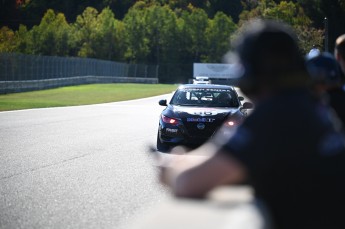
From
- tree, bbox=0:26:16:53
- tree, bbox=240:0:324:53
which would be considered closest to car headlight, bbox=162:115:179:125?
tree, bbox=240:0:324:53

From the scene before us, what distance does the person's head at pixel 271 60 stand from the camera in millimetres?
2441

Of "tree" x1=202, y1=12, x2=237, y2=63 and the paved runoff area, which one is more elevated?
the paved runoff area

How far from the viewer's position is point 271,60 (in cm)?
245

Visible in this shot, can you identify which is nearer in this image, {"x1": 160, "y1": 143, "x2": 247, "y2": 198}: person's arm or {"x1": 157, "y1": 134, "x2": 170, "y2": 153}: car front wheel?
{"x1": 160, "y1": 143, "x2": 247, "y2": 198}: person's arm

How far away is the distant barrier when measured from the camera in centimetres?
4844

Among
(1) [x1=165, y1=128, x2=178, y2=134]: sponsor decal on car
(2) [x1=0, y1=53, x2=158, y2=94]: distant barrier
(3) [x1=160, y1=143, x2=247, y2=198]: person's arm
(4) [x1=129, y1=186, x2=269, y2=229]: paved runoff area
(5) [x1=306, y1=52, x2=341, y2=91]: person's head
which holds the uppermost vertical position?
(5) [x1=306, y1=52, x2=341, y2=91]: person's head

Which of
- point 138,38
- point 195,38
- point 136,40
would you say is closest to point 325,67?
A: point 136,40

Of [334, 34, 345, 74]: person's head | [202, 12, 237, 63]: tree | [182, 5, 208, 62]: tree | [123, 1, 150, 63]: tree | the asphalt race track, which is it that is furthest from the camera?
[182, 5, 208, 62]: tree

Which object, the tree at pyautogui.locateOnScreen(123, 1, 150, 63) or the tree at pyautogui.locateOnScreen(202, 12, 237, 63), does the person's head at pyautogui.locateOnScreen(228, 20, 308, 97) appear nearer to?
the tree at pyautogui.locateOnScreen(123, 1, 150, 63)

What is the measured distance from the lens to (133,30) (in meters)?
128

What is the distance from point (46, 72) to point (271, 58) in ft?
196

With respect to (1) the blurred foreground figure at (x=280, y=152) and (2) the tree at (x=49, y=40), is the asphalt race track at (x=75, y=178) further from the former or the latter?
(2) the tree at (x=49, y=40)

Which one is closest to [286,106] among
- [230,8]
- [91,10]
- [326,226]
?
[326,226]

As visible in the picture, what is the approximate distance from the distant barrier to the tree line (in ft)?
65.9
